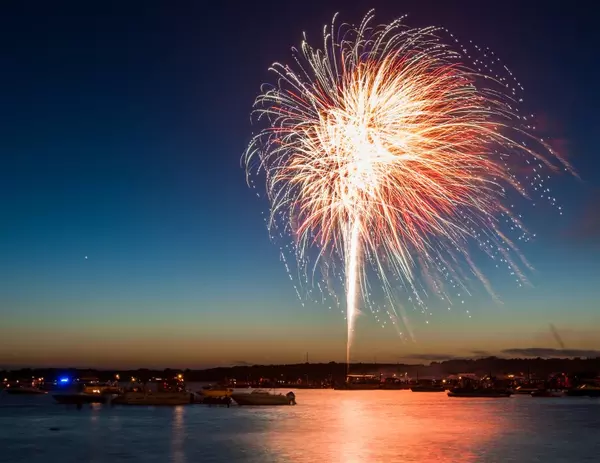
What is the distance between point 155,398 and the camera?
102 meters

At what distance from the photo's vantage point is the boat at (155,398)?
101 metres

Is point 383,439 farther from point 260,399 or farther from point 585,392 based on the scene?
point 585,392

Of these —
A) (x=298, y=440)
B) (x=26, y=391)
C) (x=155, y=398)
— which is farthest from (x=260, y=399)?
(x=26, y=391)

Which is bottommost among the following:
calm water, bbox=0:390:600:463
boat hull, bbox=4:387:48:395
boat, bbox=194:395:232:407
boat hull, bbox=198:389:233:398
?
boat hull, bbox=4:387:48:395

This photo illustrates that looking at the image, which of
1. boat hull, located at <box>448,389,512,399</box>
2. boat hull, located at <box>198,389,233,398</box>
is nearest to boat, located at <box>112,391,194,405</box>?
boat hull, located at <box>198,389,233,398</box>

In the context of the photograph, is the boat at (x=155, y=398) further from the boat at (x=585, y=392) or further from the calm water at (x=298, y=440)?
the boat at (x=585, y=392)

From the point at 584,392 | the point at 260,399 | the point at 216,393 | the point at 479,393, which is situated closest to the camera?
the point at 260,399

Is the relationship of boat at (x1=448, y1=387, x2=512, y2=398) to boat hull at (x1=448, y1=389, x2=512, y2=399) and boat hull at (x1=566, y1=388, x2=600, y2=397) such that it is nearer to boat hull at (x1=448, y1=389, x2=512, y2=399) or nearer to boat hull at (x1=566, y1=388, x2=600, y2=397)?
boat hull at (x1=448, y1=389, x2=512, y2=399)

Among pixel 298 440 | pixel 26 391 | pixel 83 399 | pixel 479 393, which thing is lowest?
pixel 26 391

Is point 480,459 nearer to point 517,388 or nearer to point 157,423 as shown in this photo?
point 157,423

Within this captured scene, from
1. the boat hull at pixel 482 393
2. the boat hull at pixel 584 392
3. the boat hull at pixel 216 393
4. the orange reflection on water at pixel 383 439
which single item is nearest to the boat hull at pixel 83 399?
the boat hull at pixel 216 393

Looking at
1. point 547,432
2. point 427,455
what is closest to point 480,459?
point 427,455

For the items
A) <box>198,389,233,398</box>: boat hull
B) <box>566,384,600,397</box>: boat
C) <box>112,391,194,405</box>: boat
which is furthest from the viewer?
<box>566,384,600,397</box>: boat

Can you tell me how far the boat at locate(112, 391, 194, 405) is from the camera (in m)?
101
